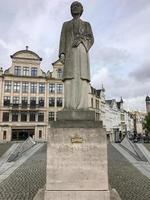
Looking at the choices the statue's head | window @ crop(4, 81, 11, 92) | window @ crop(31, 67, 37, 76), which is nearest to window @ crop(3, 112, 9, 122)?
window @ crop(4, 81, 11, 92)

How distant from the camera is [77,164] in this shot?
23.9ft

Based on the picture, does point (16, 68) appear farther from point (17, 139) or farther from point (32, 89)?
point (17, 139)

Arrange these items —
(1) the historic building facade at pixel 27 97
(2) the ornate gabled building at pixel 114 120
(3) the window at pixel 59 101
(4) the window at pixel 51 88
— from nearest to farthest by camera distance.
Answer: (1) the historic building facade at pixel 27 97 → (3) the window at pixel 59 101 → (4) the window at pixel 51 88 → (2) the ornate gabled building at pixel 114 120

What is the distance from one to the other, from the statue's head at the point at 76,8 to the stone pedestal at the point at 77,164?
151 inches

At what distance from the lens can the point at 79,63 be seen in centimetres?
838

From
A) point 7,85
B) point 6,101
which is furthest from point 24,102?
point 7,85

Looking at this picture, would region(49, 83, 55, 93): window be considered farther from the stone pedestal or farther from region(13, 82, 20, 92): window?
the stone pedestal

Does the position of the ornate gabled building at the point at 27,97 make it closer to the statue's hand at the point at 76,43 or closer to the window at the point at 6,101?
the window at the point at 6,101

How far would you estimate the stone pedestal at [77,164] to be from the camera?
714 cm

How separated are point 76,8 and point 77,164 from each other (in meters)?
4.97

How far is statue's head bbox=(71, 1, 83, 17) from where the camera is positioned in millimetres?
8656

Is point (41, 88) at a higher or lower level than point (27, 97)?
higher

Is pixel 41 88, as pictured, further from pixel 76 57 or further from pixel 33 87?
pixel 76 57

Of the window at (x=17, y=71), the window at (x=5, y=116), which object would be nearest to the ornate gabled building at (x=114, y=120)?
the window at (x=5, y=116)
